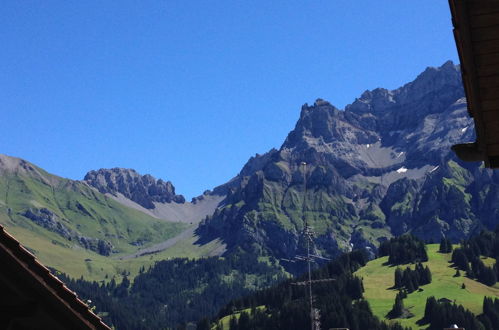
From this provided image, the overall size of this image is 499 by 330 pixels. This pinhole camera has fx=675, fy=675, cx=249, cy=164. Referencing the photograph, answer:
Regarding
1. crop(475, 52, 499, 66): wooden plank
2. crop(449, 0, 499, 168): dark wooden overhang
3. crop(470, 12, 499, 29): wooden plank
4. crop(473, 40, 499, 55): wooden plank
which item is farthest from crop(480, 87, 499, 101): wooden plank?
crop(470, 12, 499, 29): wooden plank

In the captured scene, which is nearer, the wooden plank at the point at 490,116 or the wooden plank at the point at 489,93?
the wooden plank at the point at 489,93

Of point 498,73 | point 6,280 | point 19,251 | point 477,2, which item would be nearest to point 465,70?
point 498,73

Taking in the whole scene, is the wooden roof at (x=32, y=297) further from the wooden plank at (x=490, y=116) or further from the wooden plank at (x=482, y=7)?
the wooden plank at (x=482, y=7)

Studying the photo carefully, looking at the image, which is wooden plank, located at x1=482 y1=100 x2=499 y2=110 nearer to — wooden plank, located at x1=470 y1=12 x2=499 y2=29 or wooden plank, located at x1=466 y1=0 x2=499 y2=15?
wooden plank, located at x1=470 y1=12 x2=499 y2=29

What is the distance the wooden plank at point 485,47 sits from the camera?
765cm

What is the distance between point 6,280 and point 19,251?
0.74 meters

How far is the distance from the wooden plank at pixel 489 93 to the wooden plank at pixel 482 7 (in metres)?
1.33

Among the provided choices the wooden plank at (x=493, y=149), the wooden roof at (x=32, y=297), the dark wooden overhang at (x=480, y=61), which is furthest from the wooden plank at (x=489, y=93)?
the wooden roof at (x=32, y=297)

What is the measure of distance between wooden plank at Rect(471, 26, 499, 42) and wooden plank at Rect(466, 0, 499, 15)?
9.7 inches

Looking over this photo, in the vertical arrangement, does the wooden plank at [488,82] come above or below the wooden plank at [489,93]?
above

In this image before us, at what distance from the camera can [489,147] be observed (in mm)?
9594

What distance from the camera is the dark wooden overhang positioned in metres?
7.27

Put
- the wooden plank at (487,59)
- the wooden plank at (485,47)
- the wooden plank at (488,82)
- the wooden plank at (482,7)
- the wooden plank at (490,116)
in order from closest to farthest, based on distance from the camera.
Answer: the wooden plank at (482,7) < the wooden plank at (485,47) < the wooden plank at (487,59) < the wooden plank at (488,82) < the wooden plank at (490,116)

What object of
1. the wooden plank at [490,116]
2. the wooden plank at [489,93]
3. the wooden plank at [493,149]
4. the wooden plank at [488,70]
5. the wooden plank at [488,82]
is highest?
the wooden plank at [488,70]
